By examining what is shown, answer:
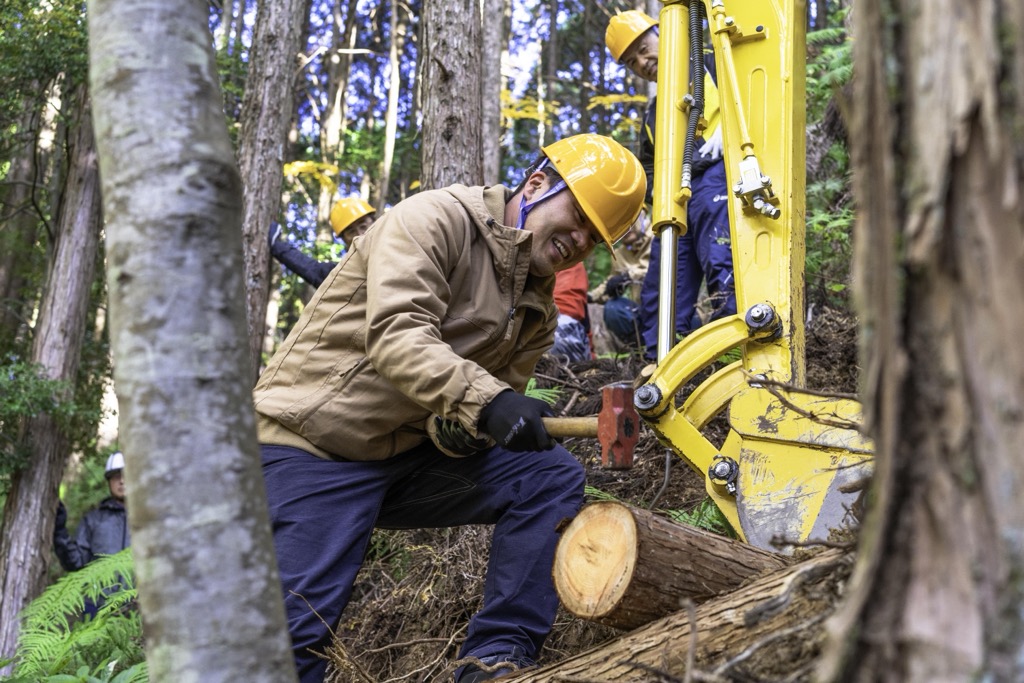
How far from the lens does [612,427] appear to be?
3.31 m

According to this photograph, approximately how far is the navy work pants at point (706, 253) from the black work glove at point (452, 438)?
254cm

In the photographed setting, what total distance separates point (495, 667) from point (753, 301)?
1.91 meters

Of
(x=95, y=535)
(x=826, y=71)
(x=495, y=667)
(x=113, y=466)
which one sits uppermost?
(x=826, y=71)

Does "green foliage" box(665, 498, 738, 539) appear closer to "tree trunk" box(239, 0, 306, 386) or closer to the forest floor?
the forest floor

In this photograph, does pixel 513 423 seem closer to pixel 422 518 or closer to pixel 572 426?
pixel 572 426

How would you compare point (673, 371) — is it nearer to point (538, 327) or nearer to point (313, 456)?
point (538, 327)

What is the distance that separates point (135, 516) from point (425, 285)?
5.55 feet

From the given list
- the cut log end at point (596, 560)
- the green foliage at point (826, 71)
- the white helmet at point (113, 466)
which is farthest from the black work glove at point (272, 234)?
the cut log end at point (596, 560)

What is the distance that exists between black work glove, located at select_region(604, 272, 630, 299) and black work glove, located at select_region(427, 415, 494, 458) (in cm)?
499

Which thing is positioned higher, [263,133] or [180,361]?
[263,133]

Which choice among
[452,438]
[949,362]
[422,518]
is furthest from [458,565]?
[949,362]

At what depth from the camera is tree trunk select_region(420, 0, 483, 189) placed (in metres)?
5.94

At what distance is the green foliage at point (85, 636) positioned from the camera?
505 cm

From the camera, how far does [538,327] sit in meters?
4.04
